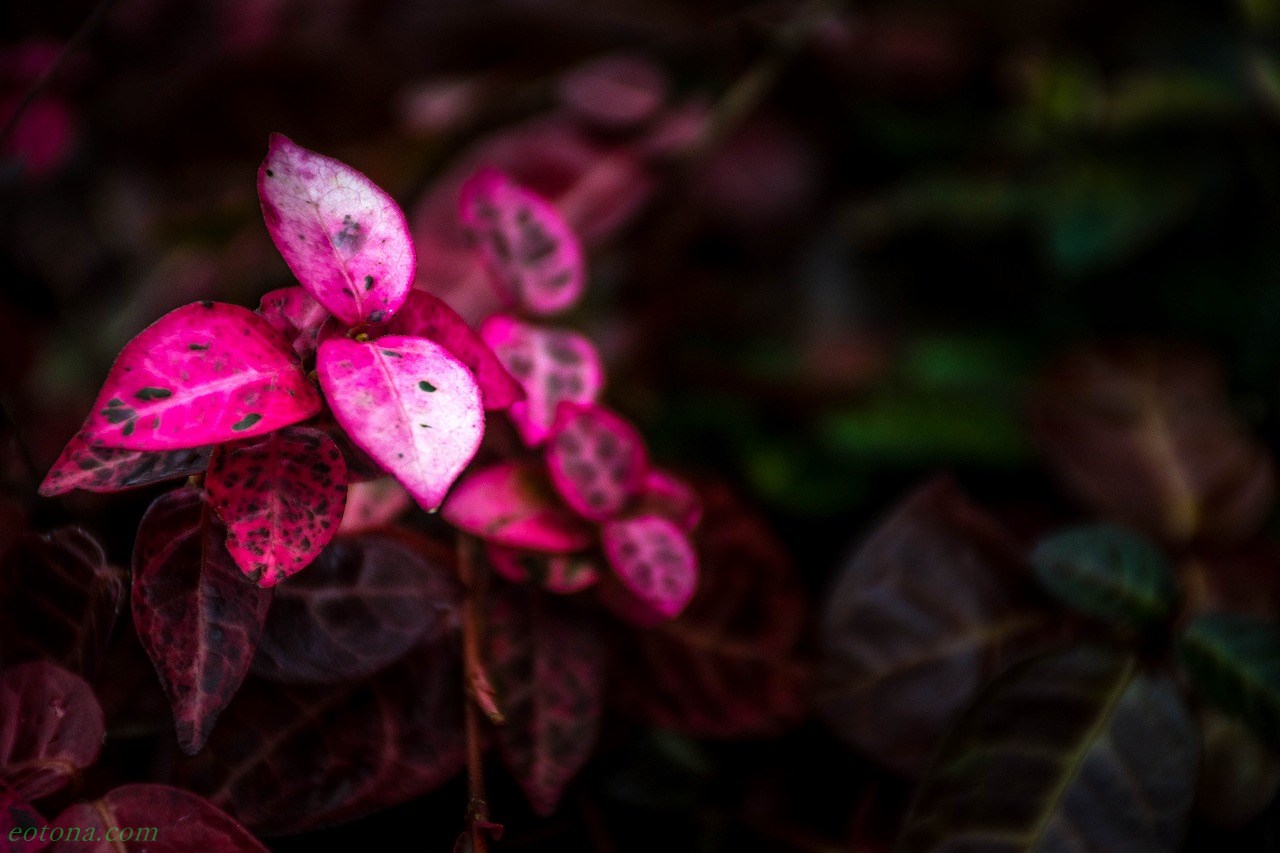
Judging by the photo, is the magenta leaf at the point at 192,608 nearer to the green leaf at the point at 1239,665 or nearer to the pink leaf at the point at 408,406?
the pink leaf at the point at 408,406

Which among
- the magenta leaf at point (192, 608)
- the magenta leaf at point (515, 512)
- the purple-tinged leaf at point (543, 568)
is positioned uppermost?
the magenta leaf at point (192, 608)

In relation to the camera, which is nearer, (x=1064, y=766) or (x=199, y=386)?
(x=199, y=386)

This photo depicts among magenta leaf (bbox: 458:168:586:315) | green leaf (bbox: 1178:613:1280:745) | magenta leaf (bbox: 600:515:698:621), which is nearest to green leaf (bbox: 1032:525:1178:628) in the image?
green leaf (bbox: 1178:613:1280:745)

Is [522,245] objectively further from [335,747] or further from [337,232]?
[335,747]

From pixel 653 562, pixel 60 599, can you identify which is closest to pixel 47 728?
pixel 60 599

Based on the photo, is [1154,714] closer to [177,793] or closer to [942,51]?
[177,793]

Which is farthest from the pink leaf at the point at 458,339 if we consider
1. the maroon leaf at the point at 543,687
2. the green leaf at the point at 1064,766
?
the green leaf at the point at 1064,766

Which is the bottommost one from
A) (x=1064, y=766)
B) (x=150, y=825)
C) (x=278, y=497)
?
(x=1064, y=766)
